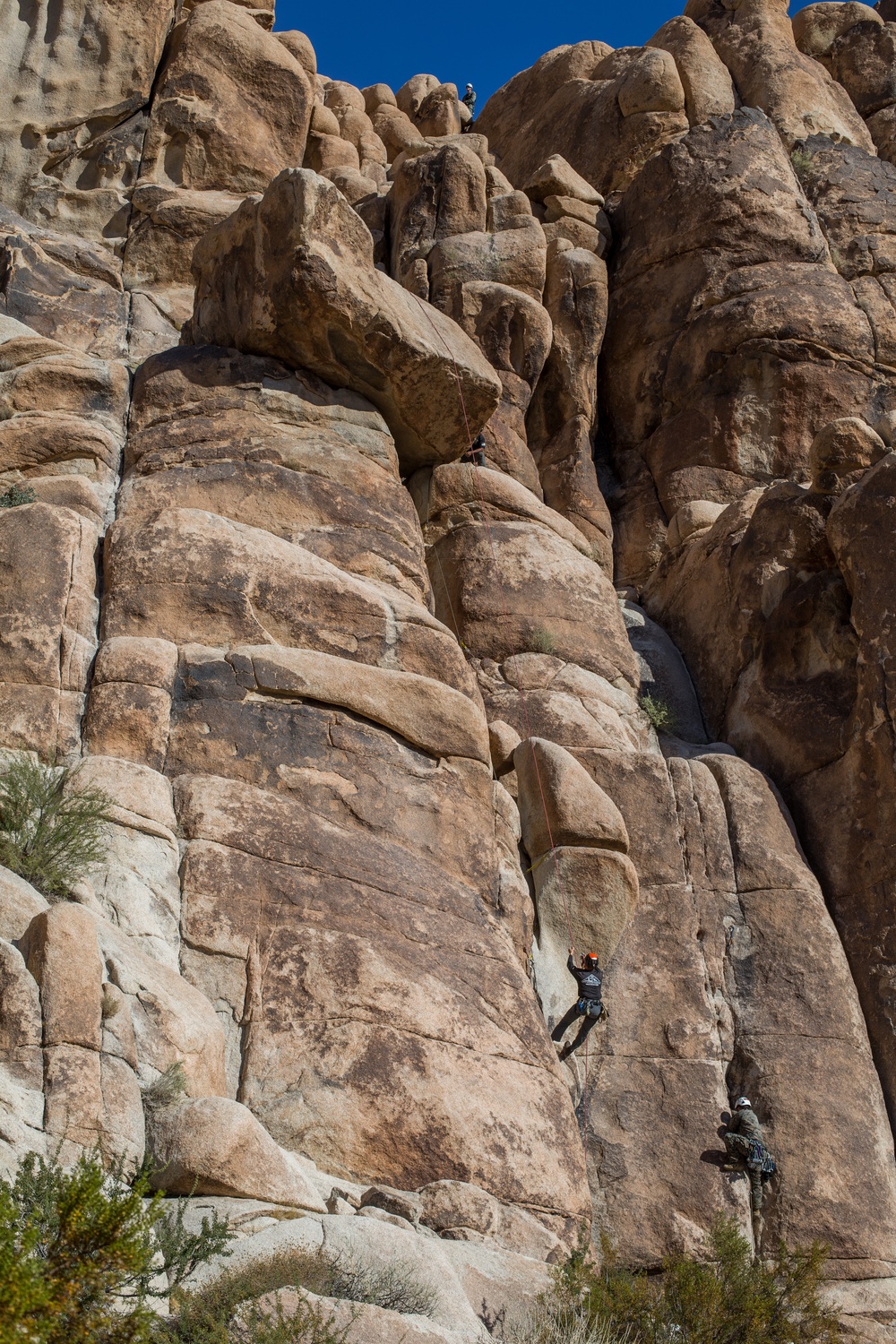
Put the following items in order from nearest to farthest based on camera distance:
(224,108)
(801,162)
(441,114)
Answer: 1. (224,108)
2. (801,162)
3. (441,114)

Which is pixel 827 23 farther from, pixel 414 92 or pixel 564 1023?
pixel 564 1023

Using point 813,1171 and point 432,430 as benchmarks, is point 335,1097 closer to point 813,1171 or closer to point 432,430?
point 813,1171

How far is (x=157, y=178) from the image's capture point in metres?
22.5

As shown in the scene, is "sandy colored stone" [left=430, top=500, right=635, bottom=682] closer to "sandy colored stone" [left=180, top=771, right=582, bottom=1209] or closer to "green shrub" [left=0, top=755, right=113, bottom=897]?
"sandy colored stone" [left=180, top=771, right=582, bottom=1209]

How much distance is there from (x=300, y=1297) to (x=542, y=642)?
11660mm

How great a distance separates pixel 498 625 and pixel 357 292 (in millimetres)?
4470

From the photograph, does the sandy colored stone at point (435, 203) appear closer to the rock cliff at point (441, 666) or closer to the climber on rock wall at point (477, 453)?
the rock cliff at point (441, 666)

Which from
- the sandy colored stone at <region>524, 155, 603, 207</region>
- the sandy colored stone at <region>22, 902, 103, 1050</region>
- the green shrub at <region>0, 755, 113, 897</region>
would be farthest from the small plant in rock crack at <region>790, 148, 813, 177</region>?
the sandy colored stone at <region>22, 902, 103, 1050</region>

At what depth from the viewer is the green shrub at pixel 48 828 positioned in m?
8.98

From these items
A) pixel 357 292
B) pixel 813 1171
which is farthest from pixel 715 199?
pixel 813 1171

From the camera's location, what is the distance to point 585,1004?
42.5 ft

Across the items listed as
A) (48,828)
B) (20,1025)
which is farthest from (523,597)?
(20,1025)

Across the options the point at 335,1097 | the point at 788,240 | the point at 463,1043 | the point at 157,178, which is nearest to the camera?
the point at 335,1097

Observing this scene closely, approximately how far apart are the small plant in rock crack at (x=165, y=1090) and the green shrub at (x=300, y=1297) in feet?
4.38
